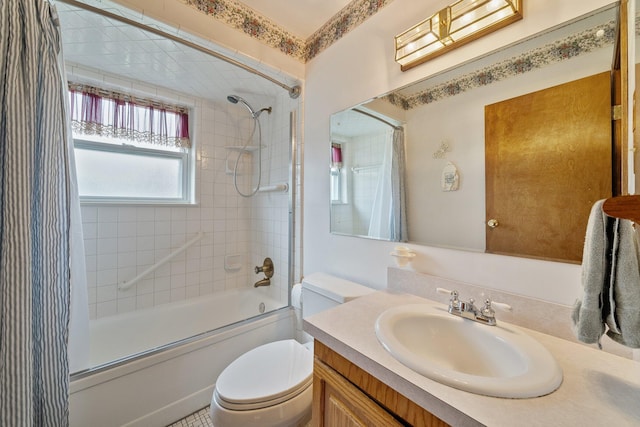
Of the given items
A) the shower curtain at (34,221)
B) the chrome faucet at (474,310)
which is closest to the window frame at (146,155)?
the shower curtain at (34,221)

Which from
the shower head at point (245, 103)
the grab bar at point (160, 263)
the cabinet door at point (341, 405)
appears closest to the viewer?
the cabinet door at point (341, 405)

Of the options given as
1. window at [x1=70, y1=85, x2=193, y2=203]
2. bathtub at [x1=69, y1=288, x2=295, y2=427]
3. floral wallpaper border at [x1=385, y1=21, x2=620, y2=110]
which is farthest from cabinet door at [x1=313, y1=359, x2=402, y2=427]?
window at [x1=70, y1=85, x2=193, y2=203]

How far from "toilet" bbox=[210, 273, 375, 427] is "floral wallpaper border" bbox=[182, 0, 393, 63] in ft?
4.98

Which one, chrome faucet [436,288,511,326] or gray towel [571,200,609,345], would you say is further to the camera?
chrome faucet [436,288,511,326]

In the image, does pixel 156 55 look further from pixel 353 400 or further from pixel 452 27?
pixel 353 400

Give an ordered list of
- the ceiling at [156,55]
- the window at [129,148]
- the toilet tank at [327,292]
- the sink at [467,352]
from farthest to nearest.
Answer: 1. the window at [129,148]
2. the ceiling at [156,55]
3. the toilet tank at [327,292]
4. the sink at [467,352]

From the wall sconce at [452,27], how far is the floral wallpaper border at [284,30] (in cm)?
35

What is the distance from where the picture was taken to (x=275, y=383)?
1044 millimetres

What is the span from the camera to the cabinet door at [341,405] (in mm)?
610

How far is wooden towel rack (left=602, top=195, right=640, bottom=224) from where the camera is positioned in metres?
0.41

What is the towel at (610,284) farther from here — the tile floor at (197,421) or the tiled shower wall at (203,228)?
the tiled shower wall at (203,228)

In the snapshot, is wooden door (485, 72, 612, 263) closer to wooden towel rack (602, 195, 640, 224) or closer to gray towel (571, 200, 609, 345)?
gray towel (571, 200, 609, 345)

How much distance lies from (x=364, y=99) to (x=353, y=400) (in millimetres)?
1353

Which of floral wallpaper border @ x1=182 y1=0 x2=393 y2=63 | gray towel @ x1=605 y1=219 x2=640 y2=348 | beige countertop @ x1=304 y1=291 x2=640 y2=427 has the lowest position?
beige countertop @ x1=304 y1=291 x2=640 y2=427
